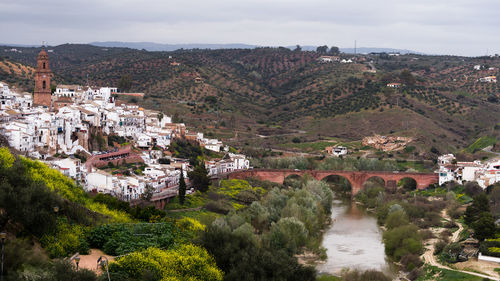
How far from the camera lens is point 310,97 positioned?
4040 inches

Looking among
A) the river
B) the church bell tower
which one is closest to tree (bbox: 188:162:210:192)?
the river

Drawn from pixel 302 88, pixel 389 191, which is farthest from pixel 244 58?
pixel 389 191

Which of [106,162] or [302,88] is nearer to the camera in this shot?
[106,162]

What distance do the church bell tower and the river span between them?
24542mm

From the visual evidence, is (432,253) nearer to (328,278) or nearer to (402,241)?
(402,241)

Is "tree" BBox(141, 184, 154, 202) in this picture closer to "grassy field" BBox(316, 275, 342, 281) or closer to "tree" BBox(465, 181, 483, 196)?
"grassy field" BBox(316, 275, 342, 281)

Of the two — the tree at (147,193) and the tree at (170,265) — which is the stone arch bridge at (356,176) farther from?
the tree at (170,265)

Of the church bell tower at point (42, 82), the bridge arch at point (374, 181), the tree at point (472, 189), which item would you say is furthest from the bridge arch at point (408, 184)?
the church bell tower at point (42, 82)

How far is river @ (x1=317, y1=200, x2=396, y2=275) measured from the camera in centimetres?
3659

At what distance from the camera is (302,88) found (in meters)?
112

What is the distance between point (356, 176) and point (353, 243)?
67.9ft

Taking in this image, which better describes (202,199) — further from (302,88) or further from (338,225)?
(302,88)

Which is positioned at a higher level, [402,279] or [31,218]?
[31,218]

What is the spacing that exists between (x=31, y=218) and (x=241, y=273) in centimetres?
814
